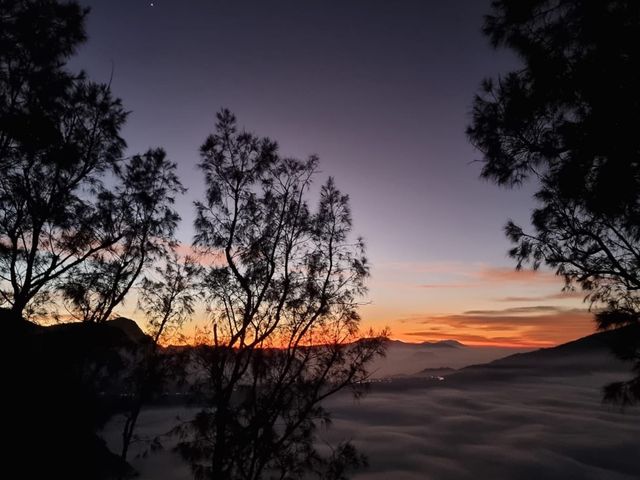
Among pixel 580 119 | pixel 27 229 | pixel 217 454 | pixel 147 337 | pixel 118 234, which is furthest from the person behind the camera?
pixel 147 337

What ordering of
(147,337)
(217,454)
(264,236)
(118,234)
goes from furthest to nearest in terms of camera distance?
(147,337)
(118,234)
(264,236)
(217,454)

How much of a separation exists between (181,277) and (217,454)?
11682 mm

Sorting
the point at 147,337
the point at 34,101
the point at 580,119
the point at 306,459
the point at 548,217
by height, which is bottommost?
the point at 306,459

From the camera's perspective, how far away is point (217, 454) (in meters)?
12.7

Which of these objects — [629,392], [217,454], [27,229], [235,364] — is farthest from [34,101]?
[629,392]

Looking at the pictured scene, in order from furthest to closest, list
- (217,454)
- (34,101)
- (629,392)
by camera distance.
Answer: (217,454) → (34,101) → (629,392)

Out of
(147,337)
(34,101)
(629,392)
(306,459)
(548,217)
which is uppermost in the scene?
(34,101)

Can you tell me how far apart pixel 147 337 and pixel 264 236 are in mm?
13264

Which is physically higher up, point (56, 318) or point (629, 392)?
point (56, 318)

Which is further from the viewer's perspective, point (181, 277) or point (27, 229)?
point (181, 277)

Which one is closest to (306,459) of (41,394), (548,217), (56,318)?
(41,394)

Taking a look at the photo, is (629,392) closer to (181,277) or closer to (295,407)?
(295,407)

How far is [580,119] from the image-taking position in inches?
279

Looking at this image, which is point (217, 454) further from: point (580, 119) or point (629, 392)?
point (580, 119)
